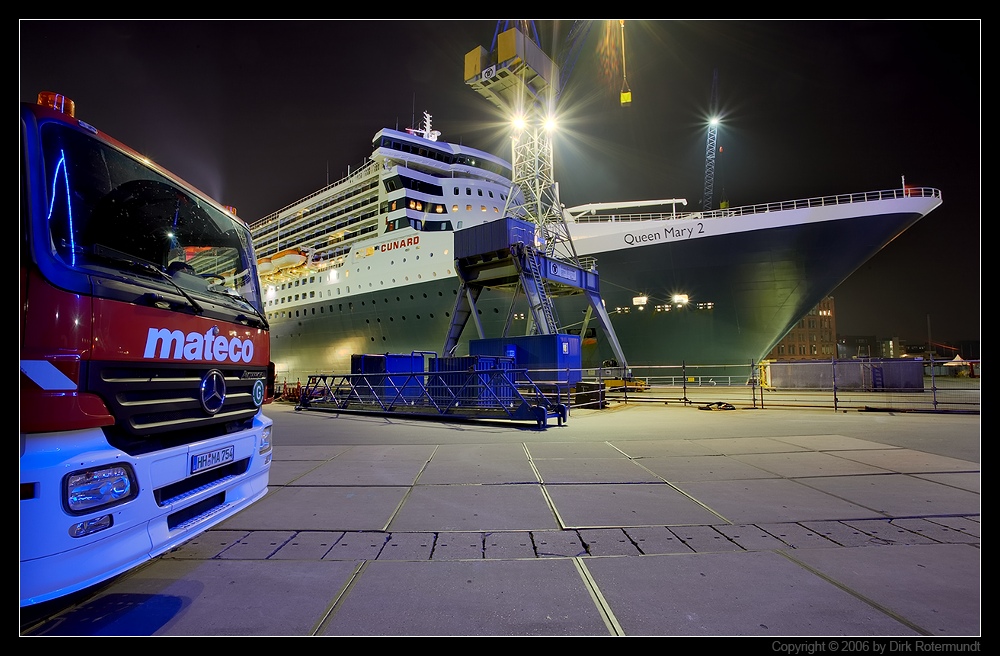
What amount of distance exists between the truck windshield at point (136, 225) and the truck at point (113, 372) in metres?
0.01

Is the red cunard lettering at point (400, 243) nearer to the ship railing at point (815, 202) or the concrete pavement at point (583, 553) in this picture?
the ship railing at point (815, 202)

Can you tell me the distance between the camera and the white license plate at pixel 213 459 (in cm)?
262

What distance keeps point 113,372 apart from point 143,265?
2.58 feet

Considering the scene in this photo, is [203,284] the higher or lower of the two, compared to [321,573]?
higher

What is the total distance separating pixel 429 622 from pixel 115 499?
160 centimetres

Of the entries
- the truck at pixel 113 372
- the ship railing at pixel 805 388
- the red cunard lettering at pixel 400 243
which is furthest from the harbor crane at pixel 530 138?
the truck at pixel 113 372

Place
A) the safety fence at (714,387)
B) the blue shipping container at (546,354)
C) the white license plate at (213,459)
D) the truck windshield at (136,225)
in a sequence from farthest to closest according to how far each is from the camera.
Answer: the blue shipping container at (546,354) → the safety fence at (714,387) → the white license plate at (213,459) → the truck windshield at (136,225)

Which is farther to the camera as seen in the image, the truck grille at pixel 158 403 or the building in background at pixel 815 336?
the building in background at pixel 815 336

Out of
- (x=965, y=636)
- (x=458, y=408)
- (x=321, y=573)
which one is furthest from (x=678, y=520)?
(x=458, y=408)

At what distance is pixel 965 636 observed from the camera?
80.5 inches

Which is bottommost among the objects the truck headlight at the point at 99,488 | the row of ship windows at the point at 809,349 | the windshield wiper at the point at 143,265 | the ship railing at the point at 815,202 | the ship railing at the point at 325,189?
the row of ship windows at the point at 809,349

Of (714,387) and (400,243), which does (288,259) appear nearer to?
(400,243)

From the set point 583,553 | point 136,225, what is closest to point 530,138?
point 136,225
